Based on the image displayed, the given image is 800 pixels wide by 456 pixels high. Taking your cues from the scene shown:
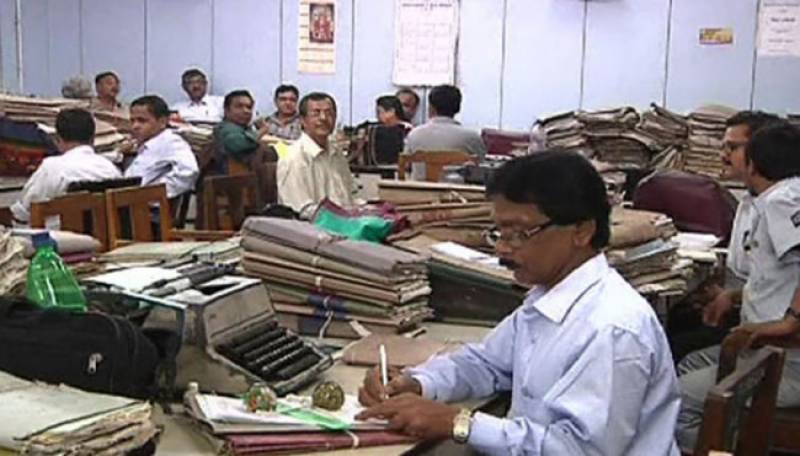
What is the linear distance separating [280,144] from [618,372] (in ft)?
17.9

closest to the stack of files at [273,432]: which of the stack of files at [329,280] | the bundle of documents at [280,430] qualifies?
the bundle of documents at [280,430]

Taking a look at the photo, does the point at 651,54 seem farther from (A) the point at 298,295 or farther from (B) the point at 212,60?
(A) the point at 298,295

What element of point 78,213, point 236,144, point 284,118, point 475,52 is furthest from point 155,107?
point 475,52

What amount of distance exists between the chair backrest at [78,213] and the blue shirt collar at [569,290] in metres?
2.15

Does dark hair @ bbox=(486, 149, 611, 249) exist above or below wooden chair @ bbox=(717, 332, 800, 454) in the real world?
above

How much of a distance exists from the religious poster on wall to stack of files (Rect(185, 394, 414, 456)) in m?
6.81

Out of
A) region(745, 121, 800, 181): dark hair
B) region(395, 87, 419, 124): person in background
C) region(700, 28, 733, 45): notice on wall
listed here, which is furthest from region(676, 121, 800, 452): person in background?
region(395, 87, 419, 124): person in background

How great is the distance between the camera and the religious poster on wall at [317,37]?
848 centimetres

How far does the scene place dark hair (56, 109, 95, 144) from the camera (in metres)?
5.06

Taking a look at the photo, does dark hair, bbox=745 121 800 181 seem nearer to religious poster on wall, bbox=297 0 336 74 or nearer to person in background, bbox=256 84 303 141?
person in background, bbox=256 84 303 141

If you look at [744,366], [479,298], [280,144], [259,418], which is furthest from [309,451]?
[280,144]

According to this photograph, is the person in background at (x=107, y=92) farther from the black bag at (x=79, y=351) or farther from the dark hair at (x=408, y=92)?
the black bag at (x=79, y=351)

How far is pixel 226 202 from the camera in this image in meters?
4.73

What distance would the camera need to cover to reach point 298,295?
8.77 ft
